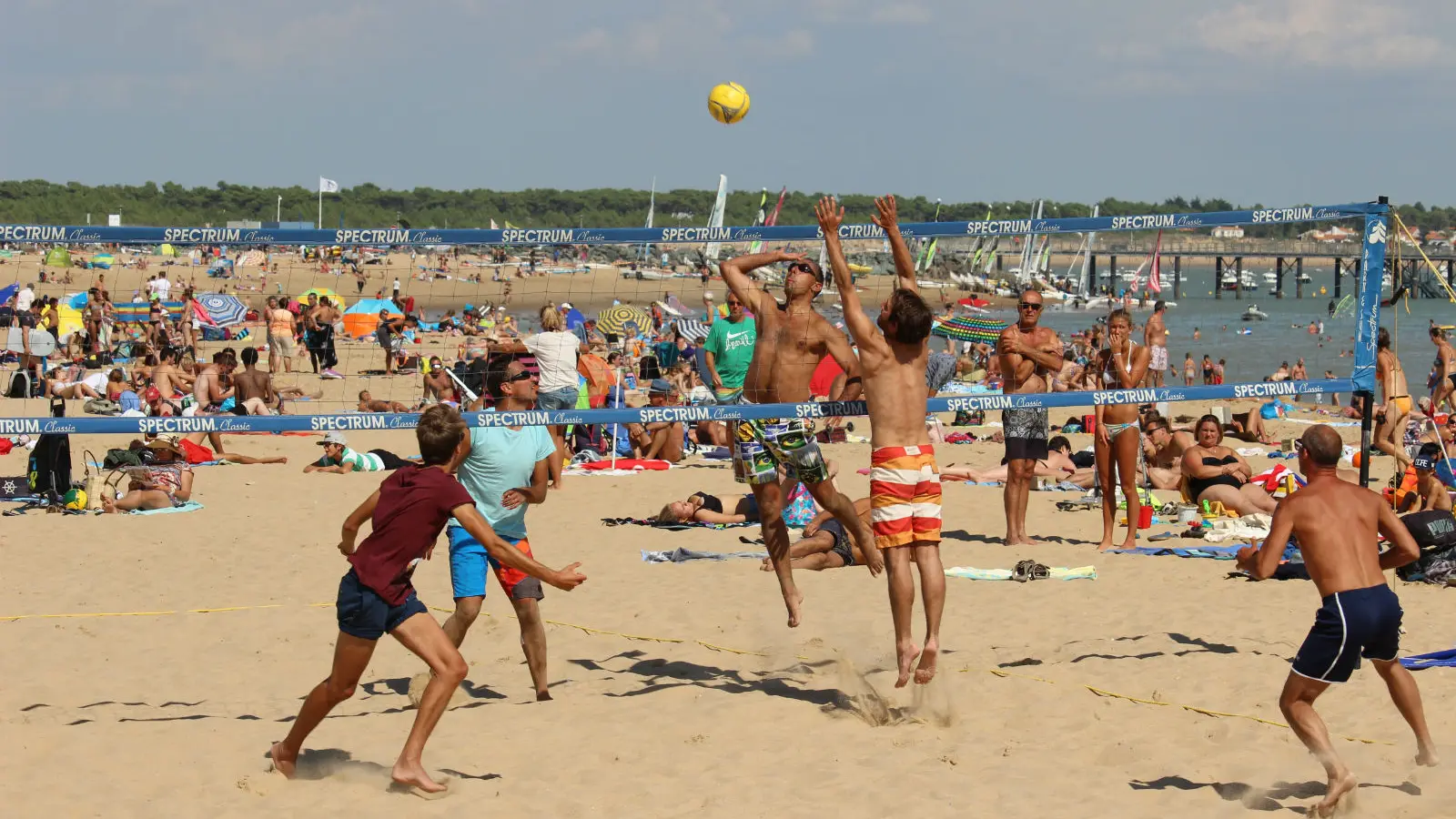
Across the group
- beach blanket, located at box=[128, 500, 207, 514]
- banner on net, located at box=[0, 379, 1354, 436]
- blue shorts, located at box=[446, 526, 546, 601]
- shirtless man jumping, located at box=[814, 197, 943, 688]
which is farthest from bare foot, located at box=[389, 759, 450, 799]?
beach blanket, located at box=[128, 500, 207, 514]

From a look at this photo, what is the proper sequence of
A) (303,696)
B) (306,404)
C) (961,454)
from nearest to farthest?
1. (303,696)
2. (961,454)
3. (306,404)

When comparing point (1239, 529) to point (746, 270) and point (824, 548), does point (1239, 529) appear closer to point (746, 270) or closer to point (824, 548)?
point (824, 548)

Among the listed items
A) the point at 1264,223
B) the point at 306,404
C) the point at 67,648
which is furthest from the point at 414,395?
the point at 1264,223

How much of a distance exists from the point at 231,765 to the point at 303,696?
1152 millimetres

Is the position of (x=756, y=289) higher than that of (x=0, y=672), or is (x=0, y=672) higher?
(x=756, y=289)

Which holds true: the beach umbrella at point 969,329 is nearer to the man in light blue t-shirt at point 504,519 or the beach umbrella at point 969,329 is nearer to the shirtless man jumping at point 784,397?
the shirtless man jumping at point 784,397

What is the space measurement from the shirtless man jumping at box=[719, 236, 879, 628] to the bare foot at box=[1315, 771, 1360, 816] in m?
2.55

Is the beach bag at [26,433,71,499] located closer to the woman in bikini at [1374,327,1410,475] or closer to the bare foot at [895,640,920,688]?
the bare foot at [895,640,920,688]

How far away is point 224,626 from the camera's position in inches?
287

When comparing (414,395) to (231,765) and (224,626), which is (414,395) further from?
(231,765)

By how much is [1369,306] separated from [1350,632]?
2.88 metres

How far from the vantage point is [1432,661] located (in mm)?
6090

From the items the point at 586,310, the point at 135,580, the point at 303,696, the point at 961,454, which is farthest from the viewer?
the point at 586,310

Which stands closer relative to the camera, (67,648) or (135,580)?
(67,648)
